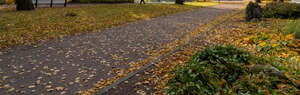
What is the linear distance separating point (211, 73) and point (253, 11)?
10.1 m

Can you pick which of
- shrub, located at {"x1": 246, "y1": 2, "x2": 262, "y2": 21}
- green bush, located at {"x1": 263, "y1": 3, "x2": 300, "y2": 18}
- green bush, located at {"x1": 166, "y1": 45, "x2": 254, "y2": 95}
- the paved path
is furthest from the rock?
green bush, located at {"x1": 263, "y1": 3, "x2": 300, "y2": 18}

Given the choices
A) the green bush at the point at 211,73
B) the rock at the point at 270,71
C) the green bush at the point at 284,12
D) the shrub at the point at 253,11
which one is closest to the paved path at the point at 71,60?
the green bush at the point at 211,73

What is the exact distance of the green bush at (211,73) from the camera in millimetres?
4211

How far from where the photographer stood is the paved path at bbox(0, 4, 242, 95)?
497 cm

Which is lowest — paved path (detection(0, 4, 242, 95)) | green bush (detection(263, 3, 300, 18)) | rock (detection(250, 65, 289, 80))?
paved path (detection(0, 4, 242, 95))

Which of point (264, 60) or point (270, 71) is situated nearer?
point (270, 71)

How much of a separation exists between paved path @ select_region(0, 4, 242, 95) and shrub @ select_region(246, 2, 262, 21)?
16.8 feet

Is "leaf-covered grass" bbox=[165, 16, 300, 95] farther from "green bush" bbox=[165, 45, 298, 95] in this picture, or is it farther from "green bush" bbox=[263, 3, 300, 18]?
"green bush" bbox=[263, 3, 300, 18]

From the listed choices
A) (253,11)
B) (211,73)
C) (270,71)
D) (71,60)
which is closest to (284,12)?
(253,11)

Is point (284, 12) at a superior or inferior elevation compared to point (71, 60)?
superior

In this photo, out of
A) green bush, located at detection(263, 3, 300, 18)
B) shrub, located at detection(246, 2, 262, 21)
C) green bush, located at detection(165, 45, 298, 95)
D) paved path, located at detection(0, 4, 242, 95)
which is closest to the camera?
green bush, located at detection(165, 45, 298, 95)

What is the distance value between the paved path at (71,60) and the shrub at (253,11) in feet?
16.8

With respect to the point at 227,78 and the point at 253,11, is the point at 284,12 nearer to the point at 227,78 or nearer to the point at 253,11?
the point at 253,11

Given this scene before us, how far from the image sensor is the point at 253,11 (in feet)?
43.7
